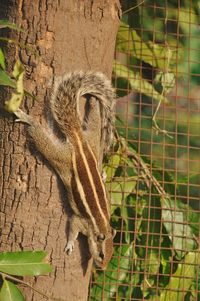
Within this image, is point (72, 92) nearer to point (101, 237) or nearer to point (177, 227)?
point (101, 237)

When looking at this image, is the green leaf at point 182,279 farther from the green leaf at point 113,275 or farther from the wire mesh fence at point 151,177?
the green leaf at point 113,275

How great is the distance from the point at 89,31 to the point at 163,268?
138 centimetres

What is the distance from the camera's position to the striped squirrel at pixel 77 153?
287 cm

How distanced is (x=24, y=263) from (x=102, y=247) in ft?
2.37

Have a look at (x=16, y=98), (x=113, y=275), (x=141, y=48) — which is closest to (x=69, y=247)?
(x=113, y=275)

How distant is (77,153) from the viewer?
9.86ft

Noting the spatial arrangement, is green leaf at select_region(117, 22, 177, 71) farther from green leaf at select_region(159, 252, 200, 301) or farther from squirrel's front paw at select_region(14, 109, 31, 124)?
squirrel's front paw at select_region(14, 109, 31, 124)

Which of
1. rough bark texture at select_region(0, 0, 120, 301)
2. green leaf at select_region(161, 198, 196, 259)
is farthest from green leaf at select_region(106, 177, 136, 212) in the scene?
rough bark texture at select_region(0, 0, 120, 301)

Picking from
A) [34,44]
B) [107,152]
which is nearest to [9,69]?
[34,44]

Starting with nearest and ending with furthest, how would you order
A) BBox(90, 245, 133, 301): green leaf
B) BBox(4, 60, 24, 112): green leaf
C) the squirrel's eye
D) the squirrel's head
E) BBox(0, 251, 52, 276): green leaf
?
BBox(4, 60, 24, 112): green leaf, BBox(0, 251, 52, 276): green leaf, the squirrel's head, the squirrel's eye, BBox(90, 245, 133, 301): green leaf

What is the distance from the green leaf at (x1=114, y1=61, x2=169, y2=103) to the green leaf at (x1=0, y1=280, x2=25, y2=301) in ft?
5.01

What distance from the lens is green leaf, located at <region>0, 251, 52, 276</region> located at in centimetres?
248

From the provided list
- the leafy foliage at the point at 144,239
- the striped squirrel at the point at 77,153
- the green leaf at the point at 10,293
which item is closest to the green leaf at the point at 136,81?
the leafy foliage at the point at 144,239

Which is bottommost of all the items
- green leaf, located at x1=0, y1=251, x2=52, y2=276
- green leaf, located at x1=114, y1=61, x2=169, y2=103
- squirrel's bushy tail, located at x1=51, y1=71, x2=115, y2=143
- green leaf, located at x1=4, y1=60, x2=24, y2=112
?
green leaf, located at x1=0, y1=251, x2=52, y2=276
